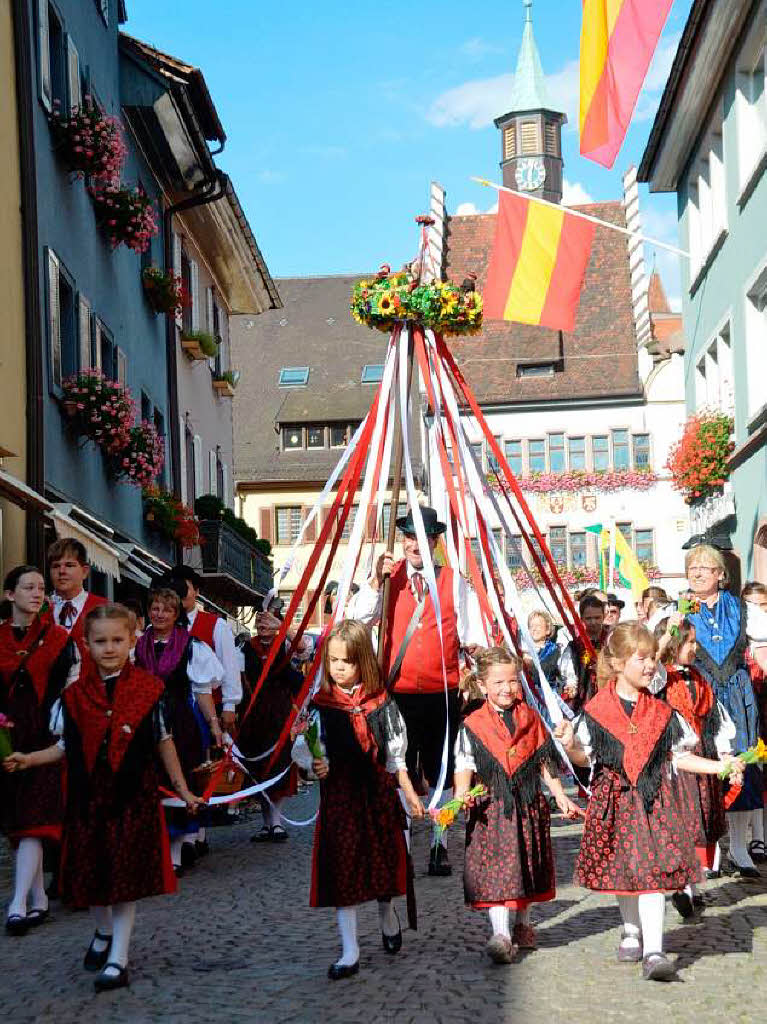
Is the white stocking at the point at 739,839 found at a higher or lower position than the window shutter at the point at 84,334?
lower

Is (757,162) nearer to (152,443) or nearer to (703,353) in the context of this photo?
(703,353)

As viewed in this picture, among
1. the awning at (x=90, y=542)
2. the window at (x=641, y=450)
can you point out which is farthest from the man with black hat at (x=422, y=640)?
the window at (x=641, y=450)

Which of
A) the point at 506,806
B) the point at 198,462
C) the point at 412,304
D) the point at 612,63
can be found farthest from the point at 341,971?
the point at 198,462

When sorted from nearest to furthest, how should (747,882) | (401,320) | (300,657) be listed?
(747,882)
(401,320)
(300,657)

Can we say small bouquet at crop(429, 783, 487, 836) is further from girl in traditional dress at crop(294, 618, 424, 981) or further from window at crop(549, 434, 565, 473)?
window at crop(549, 434, 565, 473)

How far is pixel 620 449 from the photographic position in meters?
47.2

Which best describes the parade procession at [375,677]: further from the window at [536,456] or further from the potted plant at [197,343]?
the window at [536,456]

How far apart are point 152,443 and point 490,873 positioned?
1082 cm

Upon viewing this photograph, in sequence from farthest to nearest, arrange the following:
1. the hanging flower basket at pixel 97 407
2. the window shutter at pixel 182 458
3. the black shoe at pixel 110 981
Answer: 1. the window shutter at pixel 182 458
2. the hanging flower basket at pixel 97 407
3. the black shoe at pixel 110 981

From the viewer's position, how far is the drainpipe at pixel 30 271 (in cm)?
1423

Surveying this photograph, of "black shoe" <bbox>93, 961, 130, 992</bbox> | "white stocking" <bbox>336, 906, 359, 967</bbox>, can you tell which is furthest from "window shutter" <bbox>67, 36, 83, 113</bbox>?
"black shoe" <bbox>93, 961, 130, 992</bbox>

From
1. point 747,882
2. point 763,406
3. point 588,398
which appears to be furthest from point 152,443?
point 588,398

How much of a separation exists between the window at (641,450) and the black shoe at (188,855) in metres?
37.8

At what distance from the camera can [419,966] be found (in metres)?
6.45
